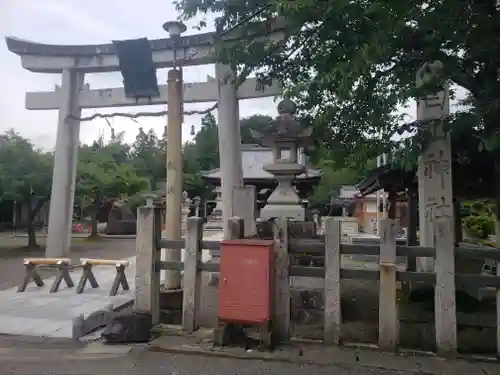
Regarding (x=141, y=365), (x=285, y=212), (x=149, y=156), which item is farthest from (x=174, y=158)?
(x=149, y=156)

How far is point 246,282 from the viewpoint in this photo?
5629 millimetres

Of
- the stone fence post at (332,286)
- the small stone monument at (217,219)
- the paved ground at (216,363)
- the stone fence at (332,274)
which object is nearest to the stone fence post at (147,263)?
the stone fence at (332,274)

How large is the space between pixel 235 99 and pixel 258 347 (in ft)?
25.5

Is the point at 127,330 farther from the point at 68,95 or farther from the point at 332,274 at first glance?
the point at 68,95

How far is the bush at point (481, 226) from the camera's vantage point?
2019cm

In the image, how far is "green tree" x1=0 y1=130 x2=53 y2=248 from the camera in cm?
1689

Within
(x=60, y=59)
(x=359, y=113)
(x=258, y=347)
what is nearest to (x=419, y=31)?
(x=359, y=113)

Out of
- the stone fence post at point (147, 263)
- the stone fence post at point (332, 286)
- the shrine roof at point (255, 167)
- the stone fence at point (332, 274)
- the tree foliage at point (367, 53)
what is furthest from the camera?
the shrine roof at point (255, 167)

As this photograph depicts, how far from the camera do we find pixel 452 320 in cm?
537

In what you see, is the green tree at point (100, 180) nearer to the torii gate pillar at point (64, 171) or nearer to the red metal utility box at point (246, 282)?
the torii gate pillar at point (64, 171)

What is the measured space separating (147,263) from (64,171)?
9.00m

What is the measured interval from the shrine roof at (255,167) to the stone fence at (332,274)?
1312 centimetres

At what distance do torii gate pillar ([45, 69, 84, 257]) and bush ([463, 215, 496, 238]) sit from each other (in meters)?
18.0

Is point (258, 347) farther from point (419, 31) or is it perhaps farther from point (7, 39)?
point (7, 39)
